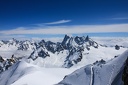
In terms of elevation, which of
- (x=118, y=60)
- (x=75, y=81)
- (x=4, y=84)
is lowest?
(x=4, y=84)

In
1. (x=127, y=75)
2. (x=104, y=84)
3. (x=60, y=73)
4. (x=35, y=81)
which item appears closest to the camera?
(x=127, y=75)

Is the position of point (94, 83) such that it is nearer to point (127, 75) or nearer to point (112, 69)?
point (112, 69)

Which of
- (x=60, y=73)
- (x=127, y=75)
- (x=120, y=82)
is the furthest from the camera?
(x=60, y=73)

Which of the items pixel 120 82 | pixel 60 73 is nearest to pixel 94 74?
pixel 120 82

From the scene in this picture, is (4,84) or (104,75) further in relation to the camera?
(4,84)

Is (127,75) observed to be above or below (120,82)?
above

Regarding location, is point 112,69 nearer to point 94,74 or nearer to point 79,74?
point 94,74

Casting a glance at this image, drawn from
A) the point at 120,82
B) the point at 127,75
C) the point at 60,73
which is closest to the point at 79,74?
the point at 120,82

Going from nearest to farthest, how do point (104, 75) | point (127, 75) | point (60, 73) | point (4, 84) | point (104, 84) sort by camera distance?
point (127, 75) < point (104, 84) < point (104, 75) < point (4, 84) < point (60, 73)

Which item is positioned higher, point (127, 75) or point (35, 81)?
point (127, 75)
